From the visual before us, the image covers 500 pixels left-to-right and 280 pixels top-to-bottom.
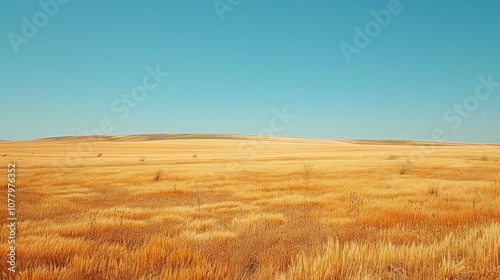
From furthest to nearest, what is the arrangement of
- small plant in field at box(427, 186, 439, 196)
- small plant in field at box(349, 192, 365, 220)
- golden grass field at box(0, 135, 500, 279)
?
1. small plant in field at box(427, 186, 439, 196)
2. small plant in field at box(349, 192, 365, 220)
3. golden grass field at box(0, 135, 500, 279)

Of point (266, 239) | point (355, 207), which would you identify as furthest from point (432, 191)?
point (266, 239)

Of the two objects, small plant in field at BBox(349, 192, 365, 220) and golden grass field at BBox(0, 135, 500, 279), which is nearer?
golden grass field at BBox(0, 135, 500, 279)

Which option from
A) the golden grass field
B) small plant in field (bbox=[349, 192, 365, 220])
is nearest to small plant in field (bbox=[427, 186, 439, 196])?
the golden grass field

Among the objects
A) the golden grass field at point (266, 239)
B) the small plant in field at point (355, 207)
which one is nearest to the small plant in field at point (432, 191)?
the golden grass field at point (266, 239)

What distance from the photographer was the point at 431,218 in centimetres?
743

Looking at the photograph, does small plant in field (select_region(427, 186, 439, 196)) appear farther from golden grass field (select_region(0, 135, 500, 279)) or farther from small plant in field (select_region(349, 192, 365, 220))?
small plant in field (select_region(349, 192, 365, 220))

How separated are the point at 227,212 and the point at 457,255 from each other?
19.5 ft

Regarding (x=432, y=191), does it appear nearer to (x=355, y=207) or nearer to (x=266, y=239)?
(x=355, y=207)

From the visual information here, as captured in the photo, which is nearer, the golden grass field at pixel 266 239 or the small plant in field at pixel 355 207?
the golden grass field at pixel 266 239

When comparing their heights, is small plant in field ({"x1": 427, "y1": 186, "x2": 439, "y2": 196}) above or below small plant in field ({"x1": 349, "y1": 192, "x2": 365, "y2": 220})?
above

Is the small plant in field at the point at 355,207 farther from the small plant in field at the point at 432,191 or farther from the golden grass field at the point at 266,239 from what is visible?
the small plant in field at the point at 432,191

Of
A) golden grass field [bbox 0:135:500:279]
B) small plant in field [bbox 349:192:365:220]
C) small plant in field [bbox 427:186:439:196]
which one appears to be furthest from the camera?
small plant in field [bbox 427:186:439:196]

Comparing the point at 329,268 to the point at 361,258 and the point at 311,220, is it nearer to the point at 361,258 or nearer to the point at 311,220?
the point at 361,258

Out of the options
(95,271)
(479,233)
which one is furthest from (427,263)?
(95,271)
